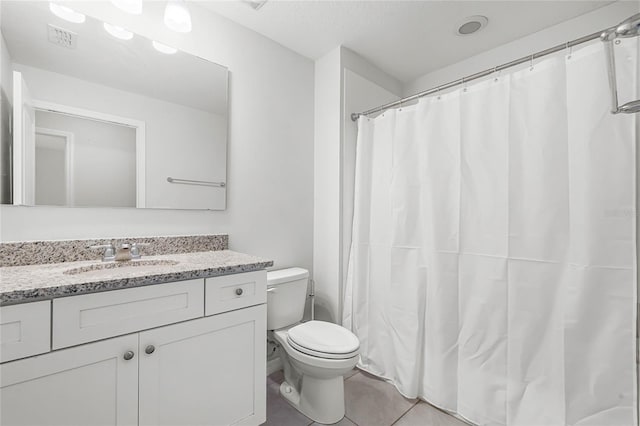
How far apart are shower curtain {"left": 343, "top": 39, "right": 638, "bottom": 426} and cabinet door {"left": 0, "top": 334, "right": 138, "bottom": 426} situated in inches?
57.1

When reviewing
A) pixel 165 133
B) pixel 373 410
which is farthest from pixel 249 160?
pixel 373 410

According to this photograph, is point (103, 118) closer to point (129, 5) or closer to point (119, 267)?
point (129, 5)

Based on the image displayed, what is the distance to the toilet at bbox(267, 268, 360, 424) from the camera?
4.82 ft

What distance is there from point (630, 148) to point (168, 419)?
208cm

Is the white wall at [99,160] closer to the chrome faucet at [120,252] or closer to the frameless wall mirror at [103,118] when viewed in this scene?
the frameless wall mirror at [103,118]

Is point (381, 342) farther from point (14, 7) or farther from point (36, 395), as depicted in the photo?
point (14, 7)

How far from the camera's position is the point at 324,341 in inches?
61.7

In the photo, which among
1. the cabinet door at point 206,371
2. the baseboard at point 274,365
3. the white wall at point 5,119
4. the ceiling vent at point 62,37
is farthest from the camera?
the baseboard at point 274,365

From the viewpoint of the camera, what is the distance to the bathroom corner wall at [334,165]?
6.88 feet

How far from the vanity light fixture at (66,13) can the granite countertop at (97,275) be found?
1.12 metres

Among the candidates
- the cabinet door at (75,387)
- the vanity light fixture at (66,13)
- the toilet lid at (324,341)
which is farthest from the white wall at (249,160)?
the cabinet door at (75,387)

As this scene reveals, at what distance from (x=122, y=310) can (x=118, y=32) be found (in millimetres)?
1353

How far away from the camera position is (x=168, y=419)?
1085 mm

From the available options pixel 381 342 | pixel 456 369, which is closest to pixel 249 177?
pixel 381 342
